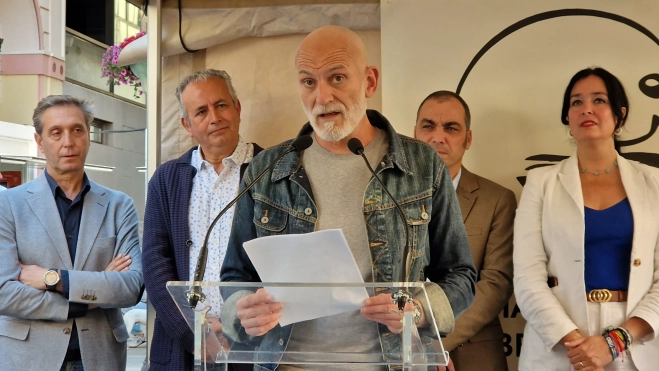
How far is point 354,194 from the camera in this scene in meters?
1.97

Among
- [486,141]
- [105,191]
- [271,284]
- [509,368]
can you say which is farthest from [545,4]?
[271,284]

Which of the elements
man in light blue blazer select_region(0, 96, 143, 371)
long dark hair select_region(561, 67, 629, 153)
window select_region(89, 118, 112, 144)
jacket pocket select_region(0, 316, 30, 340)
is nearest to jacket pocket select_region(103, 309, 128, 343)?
man in light blue blazer select_region(0, 96, 143, 371)

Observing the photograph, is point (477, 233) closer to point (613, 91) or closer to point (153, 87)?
point (613, 91)

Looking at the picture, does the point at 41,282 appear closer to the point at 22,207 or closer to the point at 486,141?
the point at 22,207

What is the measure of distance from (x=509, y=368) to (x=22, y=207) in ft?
7.17

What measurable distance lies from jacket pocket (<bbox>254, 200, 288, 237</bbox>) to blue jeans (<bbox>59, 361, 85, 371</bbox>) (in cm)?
145

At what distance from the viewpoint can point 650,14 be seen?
3346 mm

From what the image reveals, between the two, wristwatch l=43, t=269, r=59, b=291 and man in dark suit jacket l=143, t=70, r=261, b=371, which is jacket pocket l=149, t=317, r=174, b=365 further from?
wristwatch l=43, t=269, r=59, b=291

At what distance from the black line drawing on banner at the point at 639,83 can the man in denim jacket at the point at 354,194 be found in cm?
149

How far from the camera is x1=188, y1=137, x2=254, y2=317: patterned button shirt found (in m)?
2.96

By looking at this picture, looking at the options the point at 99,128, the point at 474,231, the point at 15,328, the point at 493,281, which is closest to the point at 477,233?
the point at 474,231

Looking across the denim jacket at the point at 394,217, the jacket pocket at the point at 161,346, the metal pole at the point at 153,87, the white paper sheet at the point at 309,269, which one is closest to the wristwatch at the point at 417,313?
the white paper sheet at the point at 309,269

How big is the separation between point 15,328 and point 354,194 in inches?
69.8

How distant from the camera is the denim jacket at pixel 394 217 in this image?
192 centimetres
